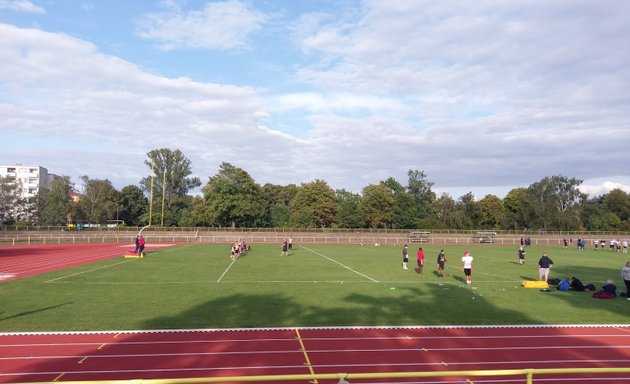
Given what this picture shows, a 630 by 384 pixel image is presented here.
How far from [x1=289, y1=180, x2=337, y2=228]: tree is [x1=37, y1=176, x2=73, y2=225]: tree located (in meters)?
45.3

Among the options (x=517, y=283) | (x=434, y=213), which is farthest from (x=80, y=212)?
(x=517, y=283)

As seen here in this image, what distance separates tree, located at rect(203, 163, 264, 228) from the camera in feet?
284

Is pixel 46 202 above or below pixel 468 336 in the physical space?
above

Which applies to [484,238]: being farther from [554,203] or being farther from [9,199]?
[9,199]

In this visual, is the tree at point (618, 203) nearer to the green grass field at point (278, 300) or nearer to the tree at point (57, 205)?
the green grass field at point (278, 300)

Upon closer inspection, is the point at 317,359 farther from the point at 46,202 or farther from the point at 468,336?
the point at 46,202

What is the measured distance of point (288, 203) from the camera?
12812 centimetres

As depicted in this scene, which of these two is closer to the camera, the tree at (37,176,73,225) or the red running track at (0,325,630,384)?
the red running track at (0,325,630,384)

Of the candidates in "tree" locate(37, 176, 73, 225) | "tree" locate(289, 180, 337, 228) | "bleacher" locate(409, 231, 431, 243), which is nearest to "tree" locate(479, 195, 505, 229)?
"tree" locate(289, 180, 337, 228)

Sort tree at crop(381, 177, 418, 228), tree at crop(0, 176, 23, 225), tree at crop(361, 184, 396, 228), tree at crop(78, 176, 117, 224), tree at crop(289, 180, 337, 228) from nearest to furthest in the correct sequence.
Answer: tree at crop(0, 176, 23, 225) → tree at crop(78, 176, 117, 224) → tree at crop(289, 180, 337, 228) → tree at crop(361, 184, 396, 228) → tree at crop(381, 177, 418, 228)

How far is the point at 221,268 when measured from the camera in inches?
1089

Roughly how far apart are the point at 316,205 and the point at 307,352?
89082 millimetres

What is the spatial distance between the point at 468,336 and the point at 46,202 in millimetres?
96894

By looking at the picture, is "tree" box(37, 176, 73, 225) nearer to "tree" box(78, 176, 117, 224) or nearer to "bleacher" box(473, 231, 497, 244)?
"tree" box(78, 176, 117, 224)
